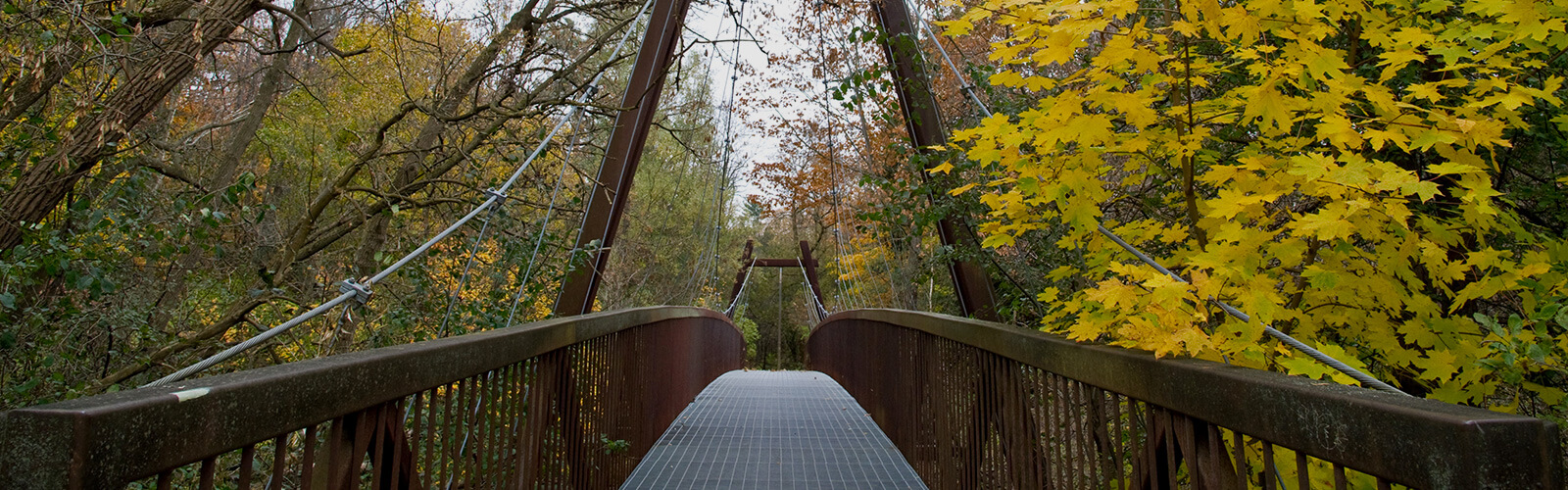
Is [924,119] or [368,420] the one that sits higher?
[924,119]

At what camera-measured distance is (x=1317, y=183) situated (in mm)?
1968

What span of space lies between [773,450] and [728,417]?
142cm

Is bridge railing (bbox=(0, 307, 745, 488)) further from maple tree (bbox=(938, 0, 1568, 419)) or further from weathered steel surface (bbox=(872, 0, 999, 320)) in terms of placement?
weathered steel surface (bbox=(872, 0, 999, 320))

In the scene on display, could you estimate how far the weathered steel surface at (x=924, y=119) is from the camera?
4441 mm

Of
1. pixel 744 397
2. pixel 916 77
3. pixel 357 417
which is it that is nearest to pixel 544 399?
pixel 357 417

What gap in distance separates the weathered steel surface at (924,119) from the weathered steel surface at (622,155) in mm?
1424

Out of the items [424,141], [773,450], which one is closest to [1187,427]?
[773,450]

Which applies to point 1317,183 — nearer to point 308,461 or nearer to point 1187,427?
point 1187,427

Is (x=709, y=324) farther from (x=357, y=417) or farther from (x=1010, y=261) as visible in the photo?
(x=357, y=417)

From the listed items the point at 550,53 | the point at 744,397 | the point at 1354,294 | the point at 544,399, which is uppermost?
the point at 550,53

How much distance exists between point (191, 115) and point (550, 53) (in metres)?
6.55

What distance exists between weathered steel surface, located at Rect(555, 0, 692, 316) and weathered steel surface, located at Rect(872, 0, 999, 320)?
142 centimetres

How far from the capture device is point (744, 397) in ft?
25.7

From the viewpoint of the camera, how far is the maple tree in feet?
6.34
